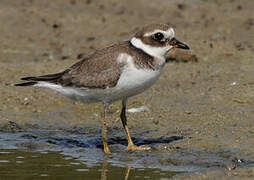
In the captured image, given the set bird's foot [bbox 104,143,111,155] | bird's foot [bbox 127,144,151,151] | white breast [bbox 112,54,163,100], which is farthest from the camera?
bird's foot [bbox 127,144,151,151]

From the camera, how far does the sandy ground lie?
31.2 ft

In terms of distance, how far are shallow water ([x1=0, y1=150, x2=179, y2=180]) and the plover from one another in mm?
680

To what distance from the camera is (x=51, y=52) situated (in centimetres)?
1419

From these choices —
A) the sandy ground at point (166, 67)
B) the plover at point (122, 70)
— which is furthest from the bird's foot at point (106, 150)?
the sandy ground at point (166, 67)

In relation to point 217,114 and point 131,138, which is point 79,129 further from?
point 217,114

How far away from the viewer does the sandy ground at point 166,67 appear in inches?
375

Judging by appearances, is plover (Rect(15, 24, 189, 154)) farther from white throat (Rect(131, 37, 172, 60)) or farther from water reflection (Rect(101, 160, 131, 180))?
water reflection (Rect(101, 160, 131, 180))

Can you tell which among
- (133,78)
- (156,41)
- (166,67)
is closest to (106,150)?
(133,78)

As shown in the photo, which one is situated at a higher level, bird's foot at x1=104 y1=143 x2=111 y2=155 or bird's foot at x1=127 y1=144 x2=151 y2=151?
bird's foot at x1=127 y1=144 x2=151 y2=151

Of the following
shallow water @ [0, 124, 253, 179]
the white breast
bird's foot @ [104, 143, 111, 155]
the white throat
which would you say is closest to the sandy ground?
shallow water @ [0, 124, 253, 179]

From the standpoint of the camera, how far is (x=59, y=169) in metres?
8.14

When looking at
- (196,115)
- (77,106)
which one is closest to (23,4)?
(77,106)

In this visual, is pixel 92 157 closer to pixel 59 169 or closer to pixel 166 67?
pixel 59 169

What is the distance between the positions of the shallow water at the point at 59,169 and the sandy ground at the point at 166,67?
60 centimetres
